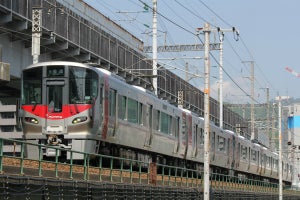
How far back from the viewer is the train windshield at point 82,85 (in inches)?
1005

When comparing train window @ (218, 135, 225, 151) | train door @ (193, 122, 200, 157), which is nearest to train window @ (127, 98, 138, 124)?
train door @ (193, 122, 200, 157)

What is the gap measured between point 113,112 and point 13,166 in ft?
34.4

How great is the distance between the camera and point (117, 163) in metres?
26.9

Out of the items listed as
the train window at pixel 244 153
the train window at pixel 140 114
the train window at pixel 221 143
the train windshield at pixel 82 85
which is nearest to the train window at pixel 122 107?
the train window at pixel 140 114

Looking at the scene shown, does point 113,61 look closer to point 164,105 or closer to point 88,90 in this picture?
point 164,105

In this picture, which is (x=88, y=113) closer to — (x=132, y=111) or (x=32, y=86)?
(x=32, y=86)

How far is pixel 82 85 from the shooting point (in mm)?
25703

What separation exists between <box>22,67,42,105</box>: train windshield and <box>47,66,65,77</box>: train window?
0.33 m

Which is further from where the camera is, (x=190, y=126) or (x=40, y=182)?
(x=190, y=126)

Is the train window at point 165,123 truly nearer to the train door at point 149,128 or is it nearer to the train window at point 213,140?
the train door at point 149,128

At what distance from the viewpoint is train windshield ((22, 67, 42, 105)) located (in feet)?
85.5

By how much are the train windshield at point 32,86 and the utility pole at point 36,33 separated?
150 cm

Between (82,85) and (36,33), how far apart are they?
3754mm

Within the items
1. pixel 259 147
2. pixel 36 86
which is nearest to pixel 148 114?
pixel 36 86
